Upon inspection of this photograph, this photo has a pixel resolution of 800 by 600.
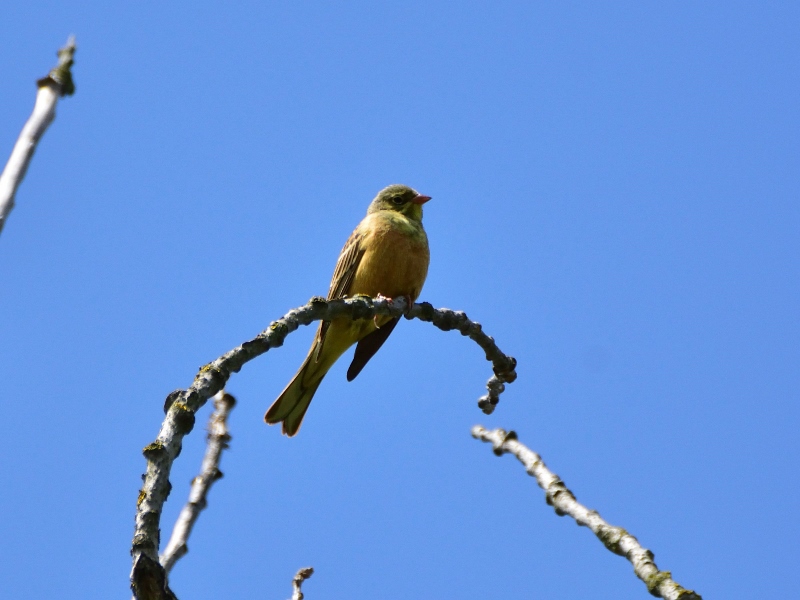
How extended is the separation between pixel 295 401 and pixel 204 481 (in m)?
3.87

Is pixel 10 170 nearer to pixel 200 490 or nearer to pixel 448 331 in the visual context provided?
pixel 200 490

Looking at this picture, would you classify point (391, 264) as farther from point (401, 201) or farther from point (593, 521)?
point (593, 521)

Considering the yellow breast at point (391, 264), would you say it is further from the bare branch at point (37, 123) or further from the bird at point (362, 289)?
the bare branch at point (37, 123)

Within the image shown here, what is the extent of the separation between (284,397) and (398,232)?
5.50 feet

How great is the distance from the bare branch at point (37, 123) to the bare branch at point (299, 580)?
1.85 m

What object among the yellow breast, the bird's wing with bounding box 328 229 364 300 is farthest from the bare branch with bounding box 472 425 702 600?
the bird's wing with bounding box 328 229 364 300

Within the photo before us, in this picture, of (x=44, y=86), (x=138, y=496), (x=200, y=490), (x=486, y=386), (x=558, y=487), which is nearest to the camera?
(x=44, y=86)

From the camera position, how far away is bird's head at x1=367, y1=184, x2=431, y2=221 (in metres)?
8.56

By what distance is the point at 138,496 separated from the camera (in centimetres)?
281

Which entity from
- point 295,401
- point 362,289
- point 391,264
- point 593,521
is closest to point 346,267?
point 362,289

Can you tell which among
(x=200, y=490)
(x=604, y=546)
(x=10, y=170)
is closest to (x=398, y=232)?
(x=200, y=490)

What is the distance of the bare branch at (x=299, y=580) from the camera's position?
3464 mm

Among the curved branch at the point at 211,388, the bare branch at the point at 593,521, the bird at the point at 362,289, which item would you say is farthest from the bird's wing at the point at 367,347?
the bare branch at the point at 593,521

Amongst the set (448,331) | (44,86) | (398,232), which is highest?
(398,232)
